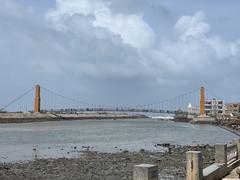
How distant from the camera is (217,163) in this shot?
52.3 feet

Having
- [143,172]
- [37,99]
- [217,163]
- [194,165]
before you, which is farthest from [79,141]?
[37,99]

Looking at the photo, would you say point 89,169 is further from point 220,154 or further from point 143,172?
point 143,172

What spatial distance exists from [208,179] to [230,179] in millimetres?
957

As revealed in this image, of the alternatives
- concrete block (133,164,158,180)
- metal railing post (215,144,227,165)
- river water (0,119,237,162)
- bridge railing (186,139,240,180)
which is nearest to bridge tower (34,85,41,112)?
river water (0,119,237,162)

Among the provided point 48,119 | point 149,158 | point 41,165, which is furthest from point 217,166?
point 48,119

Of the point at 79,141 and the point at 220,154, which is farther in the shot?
the point at 79,141

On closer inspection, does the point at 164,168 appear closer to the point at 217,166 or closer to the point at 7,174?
the point at 7,174

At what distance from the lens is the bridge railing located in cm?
1263

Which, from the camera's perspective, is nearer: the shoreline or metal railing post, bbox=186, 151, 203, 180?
metal railing post, bbox=186, 151, 203, 180

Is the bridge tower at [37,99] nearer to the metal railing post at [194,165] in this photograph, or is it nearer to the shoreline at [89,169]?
the shoreline at [89,169]

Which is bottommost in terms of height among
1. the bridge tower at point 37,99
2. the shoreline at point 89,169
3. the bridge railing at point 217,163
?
the shoreline at point 89,169

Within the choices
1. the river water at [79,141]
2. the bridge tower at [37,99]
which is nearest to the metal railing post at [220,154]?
the river water at [79,141]

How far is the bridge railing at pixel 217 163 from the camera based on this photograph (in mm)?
12633

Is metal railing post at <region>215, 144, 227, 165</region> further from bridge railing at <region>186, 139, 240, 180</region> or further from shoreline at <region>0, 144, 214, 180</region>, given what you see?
shoreline at <region>0, 144, 214, 180</region>
